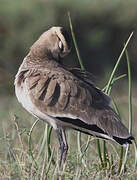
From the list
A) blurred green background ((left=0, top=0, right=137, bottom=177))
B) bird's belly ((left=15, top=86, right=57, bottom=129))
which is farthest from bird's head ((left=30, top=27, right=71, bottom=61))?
blurred green background ((left=0, top=0, right=137, bottom=177))

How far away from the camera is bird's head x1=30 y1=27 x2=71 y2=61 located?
4461mm

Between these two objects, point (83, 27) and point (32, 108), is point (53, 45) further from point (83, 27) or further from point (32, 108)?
point (83, 27)

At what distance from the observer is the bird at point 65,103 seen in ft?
13.3

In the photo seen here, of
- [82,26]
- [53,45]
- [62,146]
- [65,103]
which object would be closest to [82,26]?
[82,26]

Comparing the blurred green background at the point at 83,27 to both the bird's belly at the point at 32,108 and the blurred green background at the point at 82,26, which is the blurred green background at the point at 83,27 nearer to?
the blurred green background at the point at 82,26

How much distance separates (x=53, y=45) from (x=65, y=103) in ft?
1.91

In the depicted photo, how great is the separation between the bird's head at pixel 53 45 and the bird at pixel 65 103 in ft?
0.70

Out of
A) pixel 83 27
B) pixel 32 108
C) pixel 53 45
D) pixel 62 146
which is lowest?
pixel 62 146

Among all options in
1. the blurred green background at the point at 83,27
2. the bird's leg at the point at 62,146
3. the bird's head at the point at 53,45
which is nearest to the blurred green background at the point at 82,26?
the blurred green background at the point at 83,27

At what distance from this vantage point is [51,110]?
13.4ft

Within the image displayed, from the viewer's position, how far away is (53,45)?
4523 millimetres

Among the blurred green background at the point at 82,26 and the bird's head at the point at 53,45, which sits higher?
the blurred green background at the point at 82,26

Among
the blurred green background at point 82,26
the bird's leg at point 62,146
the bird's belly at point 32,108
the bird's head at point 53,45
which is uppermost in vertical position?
the blurred green background at point 82,26

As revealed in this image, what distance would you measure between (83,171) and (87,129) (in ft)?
0.88
